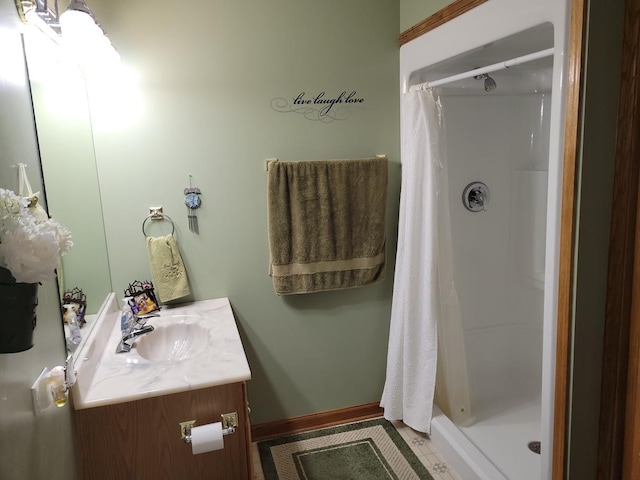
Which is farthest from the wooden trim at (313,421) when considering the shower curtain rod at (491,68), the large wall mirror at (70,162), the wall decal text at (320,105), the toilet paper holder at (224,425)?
the shower curtain rod at (491,68)

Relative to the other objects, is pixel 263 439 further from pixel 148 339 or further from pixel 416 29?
pixel 416 29

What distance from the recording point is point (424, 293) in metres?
2.23

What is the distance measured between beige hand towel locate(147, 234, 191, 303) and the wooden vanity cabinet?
70cm

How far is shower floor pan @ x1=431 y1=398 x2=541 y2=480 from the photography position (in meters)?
2.01

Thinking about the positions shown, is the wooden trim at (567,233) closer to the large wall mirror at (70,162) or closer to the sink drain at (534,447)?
the sink drain at (534,447)

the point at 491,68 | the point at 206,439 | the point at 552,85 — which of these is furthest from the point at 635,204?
the point at 206,439

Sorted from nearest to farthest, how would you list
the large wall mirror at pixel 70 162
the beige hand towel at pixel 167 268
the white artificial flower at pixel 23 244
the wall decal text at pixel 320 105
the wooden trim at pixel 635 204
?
the white artificial flower at pixel 23 244, the wooden trim at pixel 635 204, the large wall mirror at pixel 70 162, the beige hand towel at pixel 167 268, the wall decal text at pixel 320 105

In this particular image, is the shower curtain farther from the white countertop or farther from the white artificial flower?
the white artificial flower

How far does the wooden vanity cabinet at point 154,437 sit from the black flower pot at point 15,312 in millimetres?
686

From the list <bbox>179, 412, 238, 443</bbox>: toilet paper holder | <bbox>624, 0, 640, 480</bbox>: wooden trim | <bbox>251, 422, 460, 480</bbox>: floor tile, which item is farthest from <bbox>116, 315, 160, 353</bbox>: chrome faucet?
<bbox>624, 0, 640, 480</bbox>: wooden trim

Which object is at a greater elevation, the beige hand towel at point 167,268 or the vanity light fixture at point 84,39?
the vanity light fixture at point 84,39

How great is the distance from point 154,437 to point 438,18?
6.35 feet

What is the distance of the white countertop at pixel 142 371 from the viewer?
1491 mm

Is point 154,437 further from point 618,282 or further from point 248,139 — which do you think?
point 618,282
